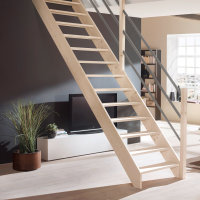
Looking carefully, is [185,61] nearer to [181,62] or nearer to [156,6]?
[181,62]

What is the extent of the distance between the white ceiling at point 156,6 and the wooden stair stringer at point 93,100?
0.86 metres

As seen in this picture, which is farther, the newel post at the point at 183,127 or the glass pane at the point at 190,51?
the glass pane at the point at 190,51

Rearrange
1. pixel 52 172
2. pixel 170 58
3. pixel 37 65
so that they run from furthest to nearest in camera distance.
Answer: pixel 170 58 < pixel 37 65 < pixel 52 172

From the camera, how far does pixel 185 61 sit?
1148 centimetres

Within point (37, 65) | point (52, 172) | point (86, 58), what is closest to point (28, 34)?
point (37, 65)

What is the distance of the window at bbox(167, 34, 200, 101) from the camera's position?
37.0 ft

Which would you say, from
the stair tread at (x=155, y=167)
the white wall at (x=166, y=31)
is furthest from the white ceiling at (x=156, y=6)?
the white wall at (x=166, y=31)

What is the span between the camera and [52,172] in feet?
18.7

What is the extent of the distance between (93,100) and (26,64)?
1479 mm

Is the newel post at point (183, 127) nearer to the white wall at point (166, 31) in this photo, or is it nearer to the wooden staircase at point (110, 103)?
the wooden staircase at point (110, 103)

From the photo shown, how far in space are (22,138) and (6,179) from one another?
0.68m

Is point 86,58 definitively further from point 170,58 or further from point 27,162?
point 170,58

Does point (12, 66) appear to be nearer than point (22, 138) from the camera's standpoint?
No

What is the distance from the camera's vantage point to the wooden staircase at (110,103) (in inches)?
205
